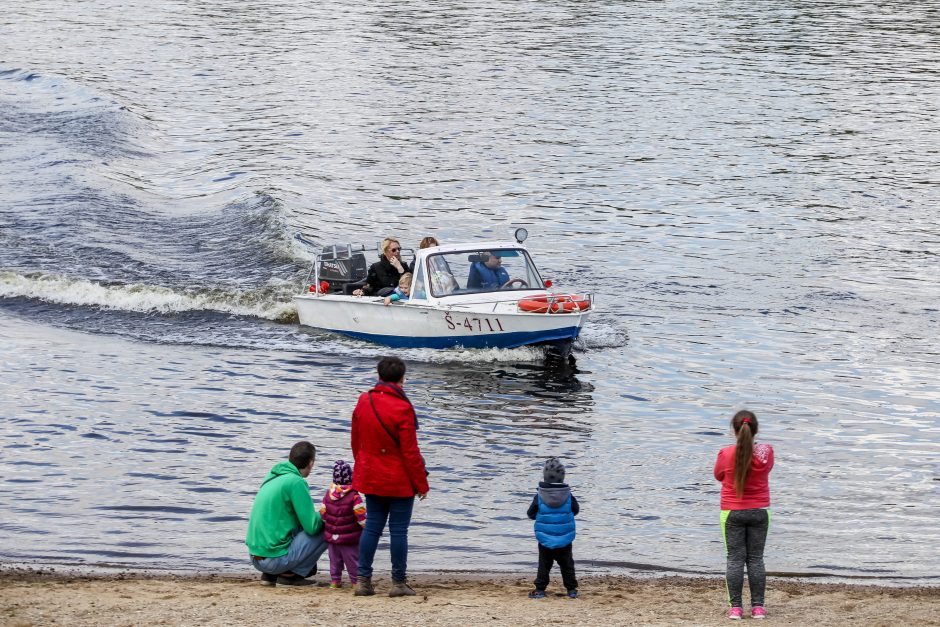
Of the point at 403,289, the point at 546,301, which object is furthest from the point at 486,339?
the point at 403,289

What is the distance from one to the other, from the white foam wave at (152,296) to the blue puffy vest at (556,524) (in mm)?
14148

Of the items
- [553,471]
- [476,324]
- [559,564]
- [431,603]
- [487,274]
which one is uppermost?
[487,274]

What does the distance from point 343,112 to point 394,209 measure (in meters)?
14.2

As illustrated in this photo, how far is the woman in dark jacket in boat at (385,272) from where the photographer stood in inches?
878

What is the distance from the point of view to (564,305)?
2116cm

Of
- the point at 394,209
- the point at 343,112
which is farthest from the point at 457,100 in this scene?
the point at 394,209

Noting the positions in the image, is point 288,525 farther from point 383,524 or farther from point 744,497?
point 744,497

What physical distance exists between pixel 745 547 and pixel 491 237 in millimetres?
21557

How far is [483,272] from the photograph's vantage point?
72.7 feet

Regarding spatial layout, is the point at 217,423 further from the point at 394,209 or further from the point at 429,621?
the point at 394,209

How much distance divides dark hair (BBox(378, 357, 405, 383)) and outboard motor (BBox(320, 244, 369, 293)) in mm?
12607

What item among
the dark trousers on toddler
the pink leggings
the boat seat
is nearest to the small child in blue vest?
the dark trousers on toddler

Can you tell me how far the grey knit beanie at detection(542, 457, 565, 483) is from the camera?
1083cm

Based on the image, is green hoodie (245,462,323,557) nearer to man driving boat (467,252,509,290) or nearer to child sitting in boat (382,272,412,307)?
child sitting in boat (382,272,412,307)
